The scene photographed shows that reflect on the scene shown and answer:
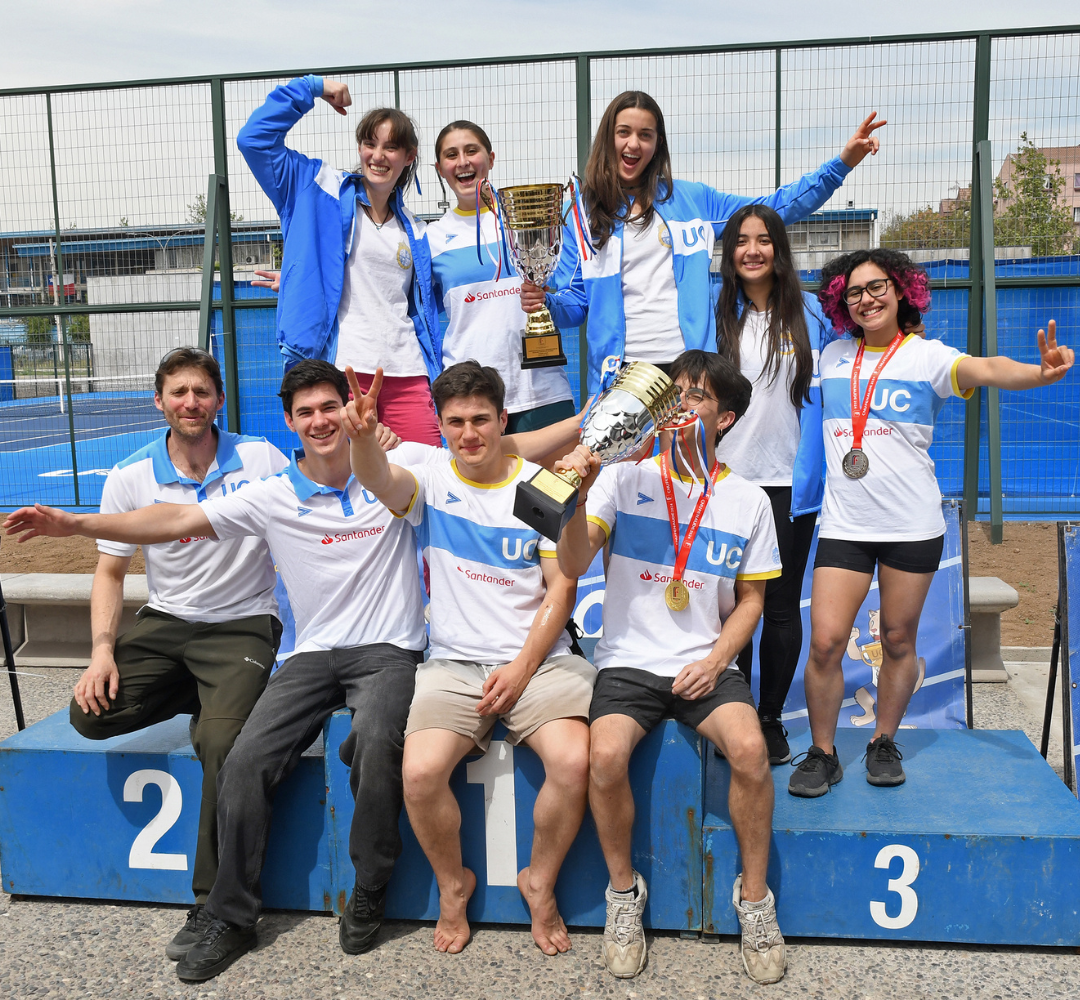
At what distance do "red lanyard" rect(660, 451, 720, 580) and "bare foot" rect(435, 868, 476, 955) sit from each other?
1.19 metres

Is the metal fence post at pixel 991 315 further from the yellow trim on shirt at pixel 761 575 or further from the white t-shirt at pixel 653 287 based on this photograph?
the yellow trim on shirt at pixel 761 575

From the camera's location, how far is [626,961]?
275 centimetres

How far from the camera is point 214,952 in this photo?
281 centimetres

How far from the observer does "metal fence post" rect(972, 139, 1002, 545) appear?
5.48m

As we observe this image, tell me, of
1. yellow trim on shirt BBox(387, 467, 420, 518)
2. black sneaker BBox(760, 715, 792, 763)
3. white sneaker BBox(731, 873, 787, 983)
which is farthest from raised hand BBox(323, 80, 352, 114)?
white sneaker BBox(731, 873, 787, 983)

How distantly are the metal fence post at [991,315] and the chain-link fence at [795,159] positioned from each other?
17mm

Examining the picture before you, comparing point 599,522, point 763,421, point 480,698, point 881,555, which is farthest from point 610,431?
point 881,555

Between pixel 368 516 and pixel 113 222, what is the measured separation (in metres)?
4.80

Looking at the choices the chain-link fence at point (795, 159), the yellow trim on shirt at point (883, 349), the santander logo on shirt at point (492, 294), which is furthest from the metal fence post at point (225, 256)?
the yellow trim on shirt at point (883, 349)

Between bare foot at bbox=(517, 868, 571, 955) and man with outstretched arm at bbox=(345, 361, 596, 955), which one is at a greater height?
man with outstretched arm at bbox=(345, 361, 596, 955)

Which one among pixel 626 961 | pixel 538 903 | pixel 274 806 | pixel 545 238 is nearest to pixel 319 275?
pixel 545 238

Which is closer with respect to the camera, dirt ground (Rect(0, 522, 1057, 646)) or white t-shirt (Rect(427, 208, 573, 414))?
white t-shirt (Rect(427, 208, 573, 414))

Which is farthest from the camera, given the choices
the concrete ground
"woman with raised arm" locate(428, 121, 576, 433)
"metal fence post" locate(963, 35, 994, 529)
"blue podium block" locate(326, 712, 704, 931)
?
"metal fence post" locate(963, 35, 994, 529)

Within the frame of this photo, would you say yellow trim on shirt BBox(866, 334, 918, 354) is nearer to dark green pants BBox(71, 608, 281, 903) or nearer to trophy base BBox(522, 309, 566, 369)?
trophy base BBox(522, 309, 566, 369)
